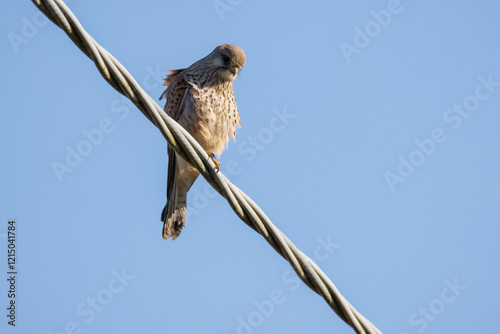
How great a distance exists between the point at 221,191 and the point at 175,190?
2628 millimetres

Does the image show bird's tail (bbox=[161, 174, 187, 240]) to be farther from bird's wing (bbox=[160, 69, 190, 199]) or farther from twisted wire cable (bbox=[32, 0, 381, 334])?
twisted wire cable (bbox=[32, 0, 381, 334])

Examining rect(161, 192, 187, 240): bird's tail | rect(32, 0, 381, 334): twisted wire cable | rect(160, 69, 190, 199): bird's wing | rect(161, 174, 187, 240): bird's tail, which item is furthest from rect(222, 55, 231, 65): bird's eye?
rect(32, 0, 381, 334): twisted wire cable

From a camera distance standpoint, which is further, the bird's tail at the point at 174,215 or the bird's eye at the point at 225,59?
the bird's eye at the point at 225,59

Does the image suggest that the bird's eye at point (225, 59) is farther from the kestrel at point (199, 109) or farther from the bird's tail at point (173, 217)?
the bird's tail at point (173, 217)

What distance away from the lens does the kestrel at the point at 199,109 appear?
525 centimetres

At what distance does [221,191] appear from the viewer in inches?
116

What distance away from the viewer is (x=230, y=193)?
289cm

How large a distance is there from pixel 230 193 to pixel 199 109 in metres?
2.45

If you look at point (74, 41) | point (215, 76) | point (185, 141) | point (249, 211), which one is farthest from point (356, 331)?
point (215, 76)

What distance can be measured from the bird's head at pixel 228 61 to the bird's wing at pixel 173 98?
0.32m

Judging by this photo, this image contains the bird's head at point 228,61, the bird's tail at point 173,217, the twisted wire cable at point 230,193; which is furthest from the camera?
the bird's head at point 228,61

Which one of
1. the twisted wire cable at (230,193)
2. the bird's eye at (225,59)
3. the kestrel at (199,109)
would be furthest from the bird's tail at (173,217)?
the twisted wire cable at (230,193)

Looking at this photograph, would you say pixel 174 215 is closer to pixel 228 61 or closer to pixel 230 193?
pixel 228 61

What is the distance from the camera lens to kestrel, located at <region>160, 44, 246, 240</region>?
17.2ft
